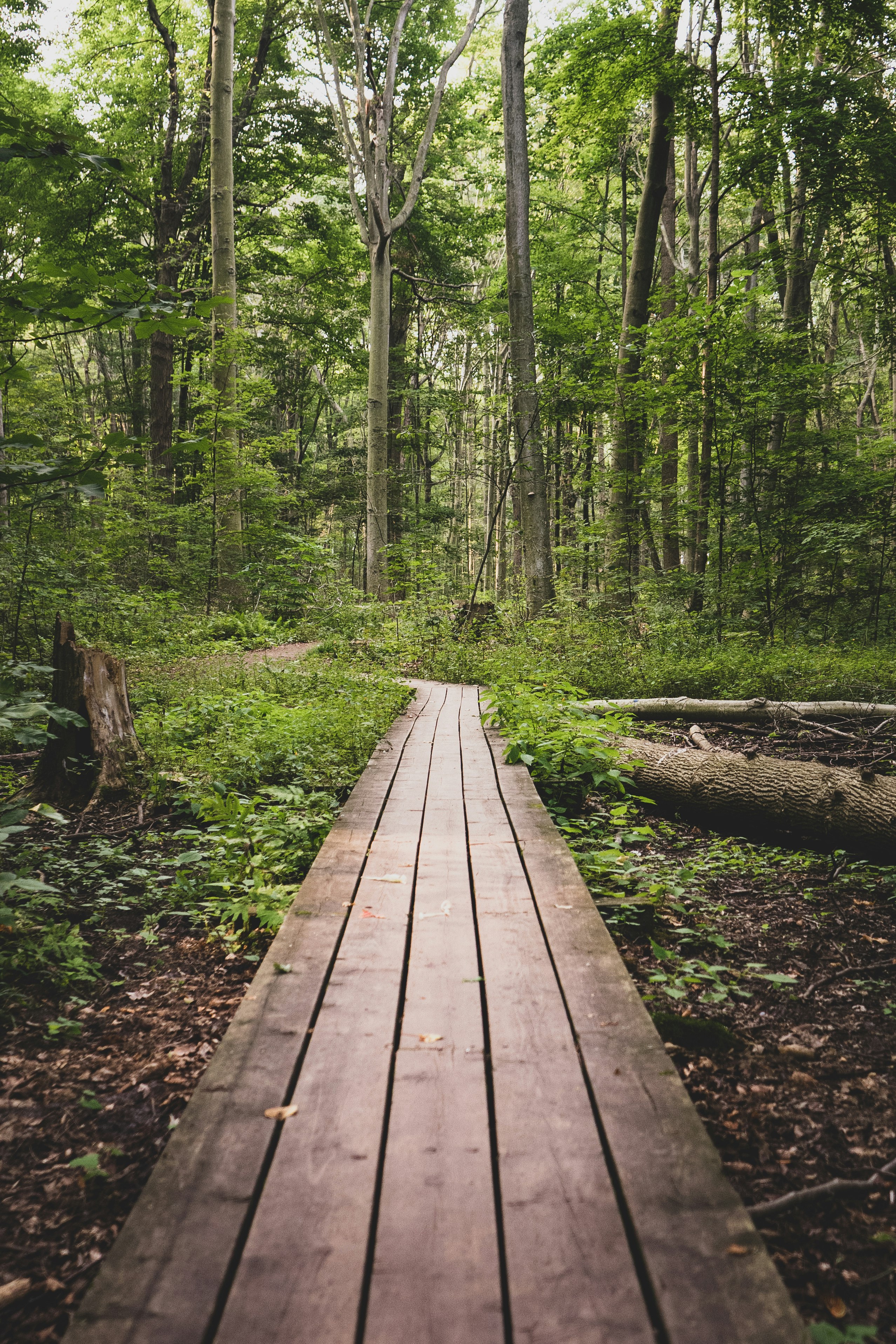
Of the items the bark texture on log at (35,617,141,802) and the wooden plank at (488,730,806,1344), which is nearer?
the wooden plank at (488,730,806,1344)

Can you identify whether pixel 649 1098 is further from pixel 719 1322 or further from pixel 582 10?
pixel 582 10

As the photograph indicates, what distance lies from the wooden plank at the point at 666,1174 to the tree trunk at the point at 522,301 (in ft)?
32.5

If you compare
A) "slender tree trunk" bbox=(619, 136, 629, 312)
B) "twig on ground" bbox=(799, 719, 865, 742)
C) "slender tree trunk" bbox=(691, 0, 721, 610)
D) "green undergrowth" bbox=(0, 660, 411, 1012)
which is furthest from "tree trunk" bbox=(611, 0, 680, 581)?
"green undergrowth" bbox=(0, 660, 411, 1012)

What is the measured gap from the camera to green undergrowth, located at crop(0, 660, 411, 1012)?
2.87m

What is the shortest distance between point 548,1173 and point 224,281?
14.9 metres

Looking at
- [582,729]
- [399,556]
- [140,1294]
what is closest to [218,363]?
[399,556]

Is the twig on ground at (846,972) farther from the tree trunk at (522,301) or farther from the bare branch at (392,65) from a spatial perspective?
the bare branch at (392,65)

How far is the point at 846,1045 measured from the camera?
2.71m

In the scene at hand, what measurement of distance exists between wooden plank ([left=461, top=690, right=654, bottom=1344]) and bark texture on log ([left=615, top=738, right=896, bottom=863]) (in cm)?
266

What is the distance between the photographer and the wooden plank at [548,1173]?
4.11 feet

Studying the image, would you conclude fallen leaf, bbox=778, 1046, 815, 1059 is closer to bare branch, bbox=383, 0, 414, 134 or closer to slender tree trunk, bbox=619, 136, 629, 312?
bare branch, bbox=383, 0, 414, 134

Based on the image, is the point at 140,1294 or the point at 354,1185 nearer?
the point at 140,1294

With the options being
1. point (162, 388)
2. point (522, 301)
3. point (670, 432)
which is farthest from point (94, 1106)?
point (162, 388)

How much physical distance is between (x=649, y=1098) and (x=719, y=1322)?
0.61 meters
